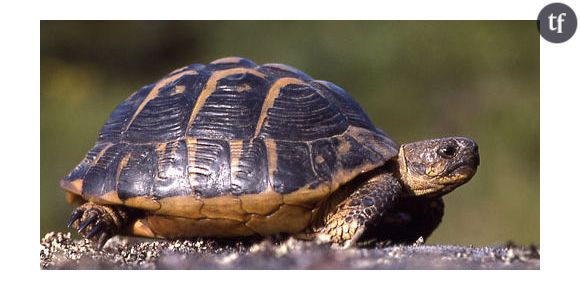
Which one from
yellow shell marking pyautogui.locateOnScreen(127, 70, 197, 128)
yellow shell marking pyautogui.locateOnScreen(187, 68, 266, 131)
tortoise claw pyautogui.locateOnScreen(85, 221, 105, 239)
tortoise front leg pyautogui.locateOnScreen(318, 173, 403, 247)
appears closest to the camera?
tortoise front leg pyautogui.locateOnScreen(318, 173, 403, 247)

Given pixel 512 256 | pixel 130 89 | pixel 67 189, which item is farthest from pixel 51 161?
pixel 512 256

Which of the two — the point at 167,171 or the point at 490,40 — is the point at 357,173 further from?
the point at 490,40

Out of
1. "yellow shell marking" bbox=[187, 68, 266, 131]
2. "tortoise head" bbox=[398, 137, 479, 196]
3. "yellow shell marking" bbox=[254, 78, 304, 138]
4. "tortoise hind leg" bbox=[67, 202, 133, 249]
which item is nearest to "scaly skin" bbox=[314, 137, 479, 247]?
"tortoise head" bbox=[398, 137, 479, 196]

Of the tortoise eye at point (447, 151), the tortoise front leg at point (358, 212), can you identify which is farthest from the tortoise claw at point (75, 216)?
the tortoise eye at point (447, 151)

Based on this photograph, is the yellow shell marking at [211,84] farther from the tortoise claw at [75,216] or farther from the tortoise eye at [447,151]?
the tortoise eye at [447,151]

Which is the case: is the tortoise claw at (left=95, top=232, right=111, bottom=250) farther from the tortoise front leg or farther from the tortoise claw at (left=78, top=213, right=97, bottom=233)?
the tortoise front leg
